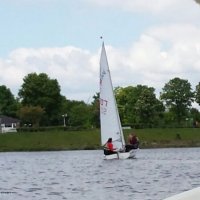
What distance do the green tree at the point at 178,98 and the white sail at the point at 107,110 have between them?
106332mm

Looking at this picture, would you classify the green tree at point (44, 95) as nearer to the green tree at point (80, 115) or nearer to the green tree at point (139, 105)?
the green tree at point (80, 115)

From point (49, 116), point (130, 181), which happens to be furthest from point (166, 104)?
point (130, 181)

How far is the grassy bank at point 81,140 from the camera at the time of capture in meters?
104

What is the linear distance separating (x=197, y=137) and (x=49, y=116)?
61758mm

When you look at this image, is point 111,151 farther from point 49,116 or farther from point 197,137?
point 49,116

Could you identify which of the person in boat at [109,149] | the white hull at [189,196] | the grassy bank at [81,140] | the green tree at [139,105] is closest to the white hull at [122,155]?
the person in boat at [109,149]

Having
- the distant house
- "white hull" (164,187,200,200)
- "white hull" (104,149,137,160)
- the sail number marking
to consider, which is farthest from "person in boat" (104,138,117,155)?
the distant house

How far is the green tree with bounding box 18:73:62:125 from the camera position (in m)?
161

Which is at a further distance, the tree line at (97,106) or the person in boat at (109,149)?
the tree line at (97,106)

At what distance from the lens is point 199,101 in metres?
164

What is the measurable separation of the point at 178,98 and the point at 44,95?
29799 millimetres

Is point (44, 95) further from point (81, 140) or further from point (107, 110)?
point (107, 110)

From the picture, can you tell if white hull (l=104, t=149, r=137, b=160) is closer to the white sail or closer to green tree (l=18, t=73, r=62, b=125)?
the white sail

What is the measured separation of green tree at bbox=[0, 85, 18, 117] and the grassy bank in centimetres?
7591
